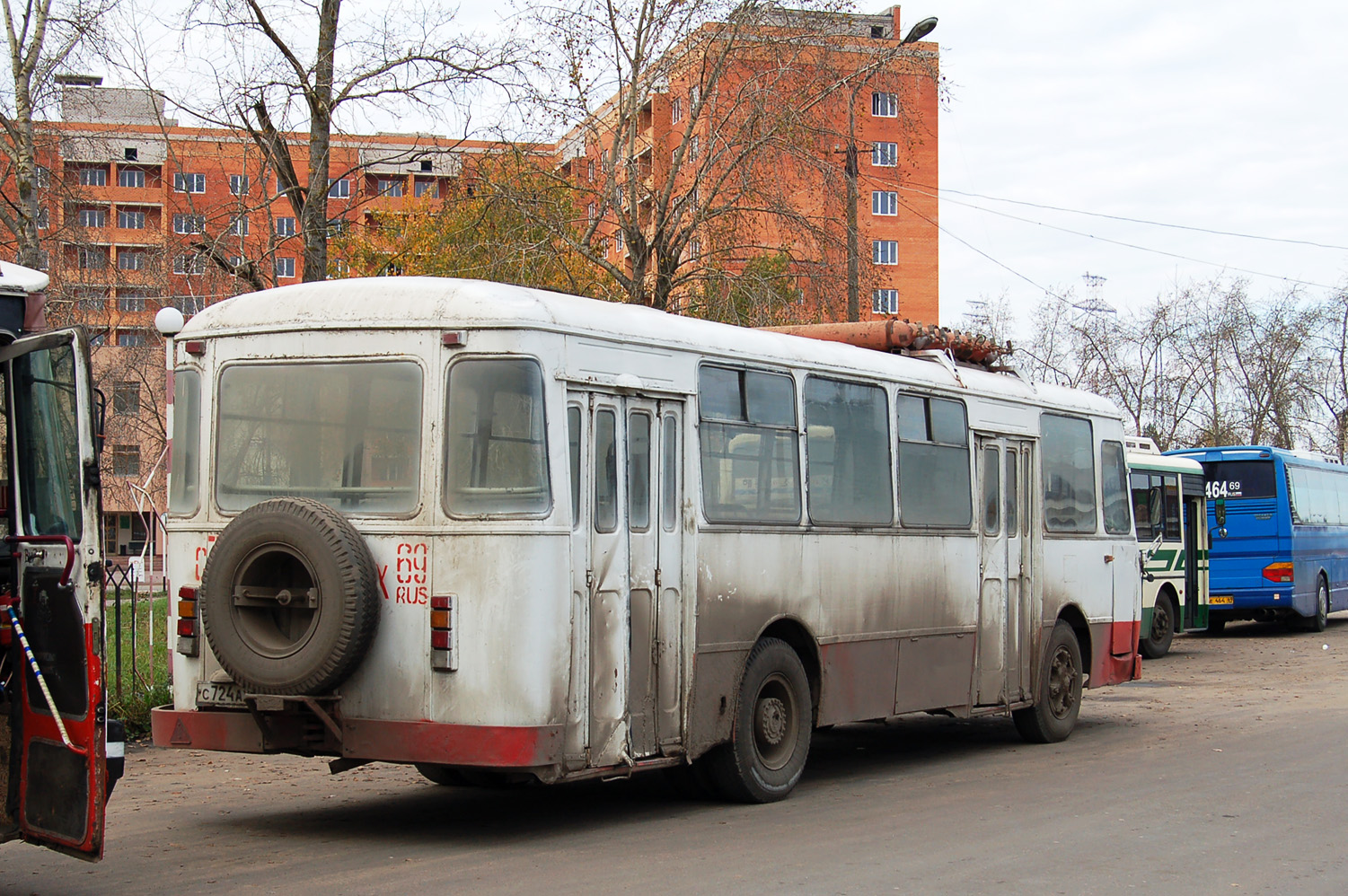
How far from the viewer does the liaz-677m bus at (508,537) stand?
7902mm

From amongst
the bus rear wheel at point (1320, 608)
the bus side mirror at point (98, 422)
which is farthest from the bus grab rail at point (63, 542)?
the bus rear wheel at point (1320, 608)

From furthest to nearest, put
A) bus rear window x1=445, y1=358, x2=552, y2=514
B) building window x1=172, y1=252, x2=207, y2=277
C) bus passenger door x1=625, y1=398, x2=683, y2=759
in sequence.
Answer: building window x1=172, y1=252, x2=207, y2=277, bus passenger door x1=625, y1=398, x2=683, y2=759, bus rear window x1=445, y1=358, x2=552, y2=514

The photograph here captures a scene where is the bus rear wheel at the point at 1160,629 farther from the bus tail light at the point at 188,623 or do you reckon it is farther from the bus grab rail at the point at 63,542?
the bus grab rail at the point at 63,542

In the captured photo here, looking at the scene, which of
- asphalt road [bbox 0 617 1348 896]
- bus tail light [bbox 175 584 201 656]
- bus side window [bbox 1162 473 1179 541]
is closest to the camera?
asphalt road [bbox 0 617 1348 896]

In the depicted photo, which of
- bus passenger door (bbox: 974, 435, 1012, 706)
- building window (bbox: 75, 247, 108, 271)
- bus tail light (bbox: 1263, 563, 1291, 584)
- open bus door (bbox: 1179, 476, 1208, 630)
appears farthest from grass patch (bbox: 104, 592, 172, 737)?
bus tail light (bbox: 1263, 563, 1291, 584)

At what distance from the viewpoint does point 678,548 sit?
911 cm

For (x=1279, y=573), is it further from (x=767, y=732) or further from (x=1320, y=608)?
(x=767, y=732)

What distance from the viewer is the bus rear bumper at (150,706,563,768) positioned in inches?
307

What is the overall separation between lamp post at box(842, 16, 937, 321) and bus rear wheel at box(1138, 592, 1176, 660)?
20.4 ft

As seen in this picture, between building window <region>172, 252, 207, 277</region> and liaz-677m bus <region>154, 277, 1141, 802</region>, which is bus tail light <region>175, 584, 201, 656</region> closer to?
liaz-677m bus <region>154, 277, 1141, 802</region>

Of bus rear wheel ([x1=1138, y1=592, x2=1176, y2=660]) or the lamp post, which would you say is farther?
bus rear wheel ([x1=1138, y1=592, x2=1176, y2=660])

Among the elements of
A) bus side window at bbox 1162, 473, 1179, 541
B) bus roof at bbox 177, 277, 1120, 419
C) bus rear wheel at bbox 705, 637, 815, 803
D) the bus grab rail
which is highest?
bus roof at bbox 177, 277, 1120, 419

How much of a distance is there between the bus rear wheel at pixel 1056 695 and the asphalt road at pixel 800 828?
0.68 feet

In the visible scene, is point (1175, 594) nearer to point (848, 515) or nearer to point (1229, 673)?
point (1229, 673)
